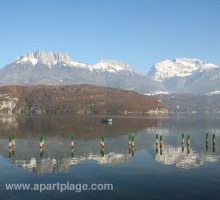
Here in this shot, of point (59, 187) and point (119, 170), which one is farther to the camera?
point (119, 170)

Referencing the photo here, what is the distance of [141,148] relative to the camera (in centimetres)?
10681

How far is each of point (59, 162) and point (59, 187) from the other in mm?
22152

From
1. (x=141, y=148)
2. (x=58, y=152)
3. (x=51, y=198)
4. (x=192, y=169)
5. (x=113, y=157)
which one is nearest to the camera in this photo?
(x=51, y=198)

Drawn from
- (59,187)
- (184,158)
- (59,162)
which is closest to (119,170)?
(59,162)

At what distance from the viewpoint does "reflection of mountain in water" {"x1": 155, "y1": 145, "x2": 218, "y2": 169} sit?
81.1 metres

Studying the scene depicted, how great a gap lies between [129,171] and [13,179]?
822 inches

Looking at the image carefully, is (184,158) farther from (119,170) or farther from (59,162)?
(59,162)

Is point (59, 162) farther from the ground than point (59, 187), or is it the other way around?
point (59, 162)

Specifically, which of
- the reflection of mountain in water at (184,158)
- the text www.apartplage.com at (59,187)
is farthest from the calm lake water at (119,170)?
the text www.apartplage.com at (59,187)

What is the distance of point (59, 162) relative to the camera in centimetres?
8125

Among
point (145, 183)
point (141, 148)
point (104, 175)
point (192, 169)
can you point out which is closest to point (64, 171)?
point (104, 175)

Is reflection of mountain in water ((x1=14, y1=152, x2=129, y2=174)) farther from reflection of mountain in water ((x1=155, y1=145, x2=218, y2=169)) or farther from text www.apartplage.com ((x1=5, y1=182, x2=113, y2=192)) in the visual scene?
text www.apartplage.com ((x1=5, y1=182, x2=113, y2=192))

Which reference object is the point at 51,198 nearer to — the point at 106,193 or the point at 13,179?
the point at 106,193

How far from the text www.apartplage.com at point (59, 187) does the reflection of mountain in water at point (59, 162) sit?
31.8 feet
